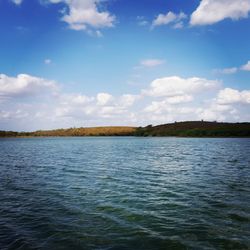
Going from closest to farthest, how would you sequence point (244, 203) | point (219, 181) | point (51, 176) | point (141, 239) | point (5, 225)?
point (141, 239) → point (5, 225) → point (244, 203) → point (219, 181) → point (51, 176)

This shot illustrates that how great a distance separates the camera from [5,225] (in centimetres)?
1480

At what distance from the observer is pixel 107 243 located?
12391 mm

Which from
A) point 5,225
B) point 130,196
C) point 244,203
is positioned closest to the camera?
point 5,225

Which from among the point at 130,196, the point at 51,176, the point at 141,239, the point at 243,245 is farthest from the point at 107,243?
the point at 51,176

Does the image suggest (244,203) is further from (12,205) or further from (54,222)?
(12,205)

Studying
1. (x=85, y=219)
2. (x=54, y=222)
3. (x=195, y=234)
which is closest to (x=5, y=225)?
(x=54, y=222)

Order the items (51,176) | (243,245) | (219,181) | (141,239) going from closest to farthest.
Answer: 1. (243,245)
2. (141,239)
3. (219,181)
4. (51,176)

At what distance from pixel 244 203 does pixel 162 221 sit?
22.0 ft

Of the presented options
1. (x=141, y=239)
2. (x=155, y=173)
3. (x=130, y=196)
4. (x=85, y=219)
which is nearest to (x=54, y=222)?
(x=85, y=219)

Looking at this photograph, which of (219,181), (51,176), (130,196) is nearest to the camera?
(130,196)

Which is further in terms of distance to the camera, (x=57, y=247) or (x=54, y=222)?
(x=54, y=222)

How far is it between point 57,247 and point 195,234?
620 cm

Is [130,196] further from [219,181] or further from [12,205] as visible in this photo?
[219,181]

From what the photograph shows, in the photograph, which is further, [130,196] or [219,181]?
[219,181]
